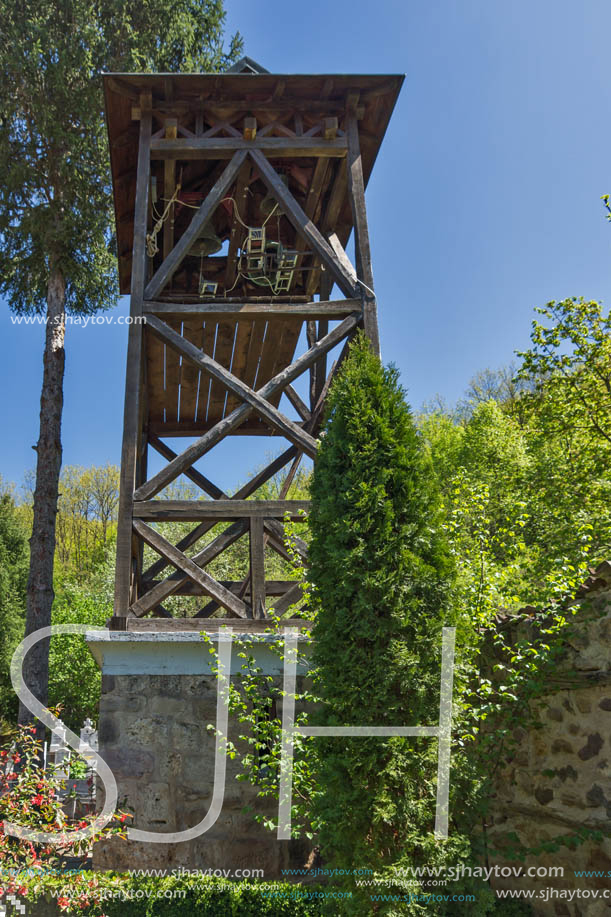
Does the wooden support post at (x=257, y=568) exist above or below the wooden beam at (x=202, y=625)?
above

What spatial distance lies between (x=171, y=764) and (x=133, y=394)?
2.76 meters

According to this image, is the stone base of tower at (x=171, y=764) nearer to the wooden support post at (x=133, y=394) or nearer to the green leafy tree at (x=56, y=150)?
the wooden support post at (x=133, y=394)

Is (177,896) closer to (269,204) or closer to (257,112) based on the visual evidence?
(269,204)

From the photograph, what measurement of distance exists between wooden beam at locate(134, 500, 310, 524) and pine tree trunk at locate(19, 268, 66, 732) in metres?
5.48

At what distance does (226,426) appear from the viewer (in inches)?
224

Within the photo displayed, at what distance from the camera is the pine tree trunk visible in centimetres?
999

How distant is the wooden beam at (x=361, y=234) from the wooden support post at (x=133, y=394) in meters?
1.78

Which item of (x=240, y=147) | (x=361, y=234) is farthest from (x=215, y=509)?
(x=240, y=147)

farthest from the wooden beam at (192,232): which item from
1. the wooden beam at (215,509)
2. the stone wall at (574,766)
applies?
the stone wall at (574,766)

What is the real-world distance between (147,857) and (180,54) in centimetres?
1138

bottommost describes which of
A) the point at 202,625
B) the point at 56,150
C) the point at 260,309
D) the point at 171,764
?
the point at 171,764

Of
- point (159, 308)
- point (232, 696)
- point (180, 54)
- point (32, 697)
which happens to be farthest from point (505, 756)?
point (180, 54)

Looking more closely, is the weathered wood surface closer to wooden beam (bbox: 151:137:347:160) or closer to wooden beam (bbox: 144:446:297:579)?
wooden beam (bbox: 151:137:347:160)

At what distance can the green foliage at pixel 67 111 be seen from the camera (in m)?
10.3
